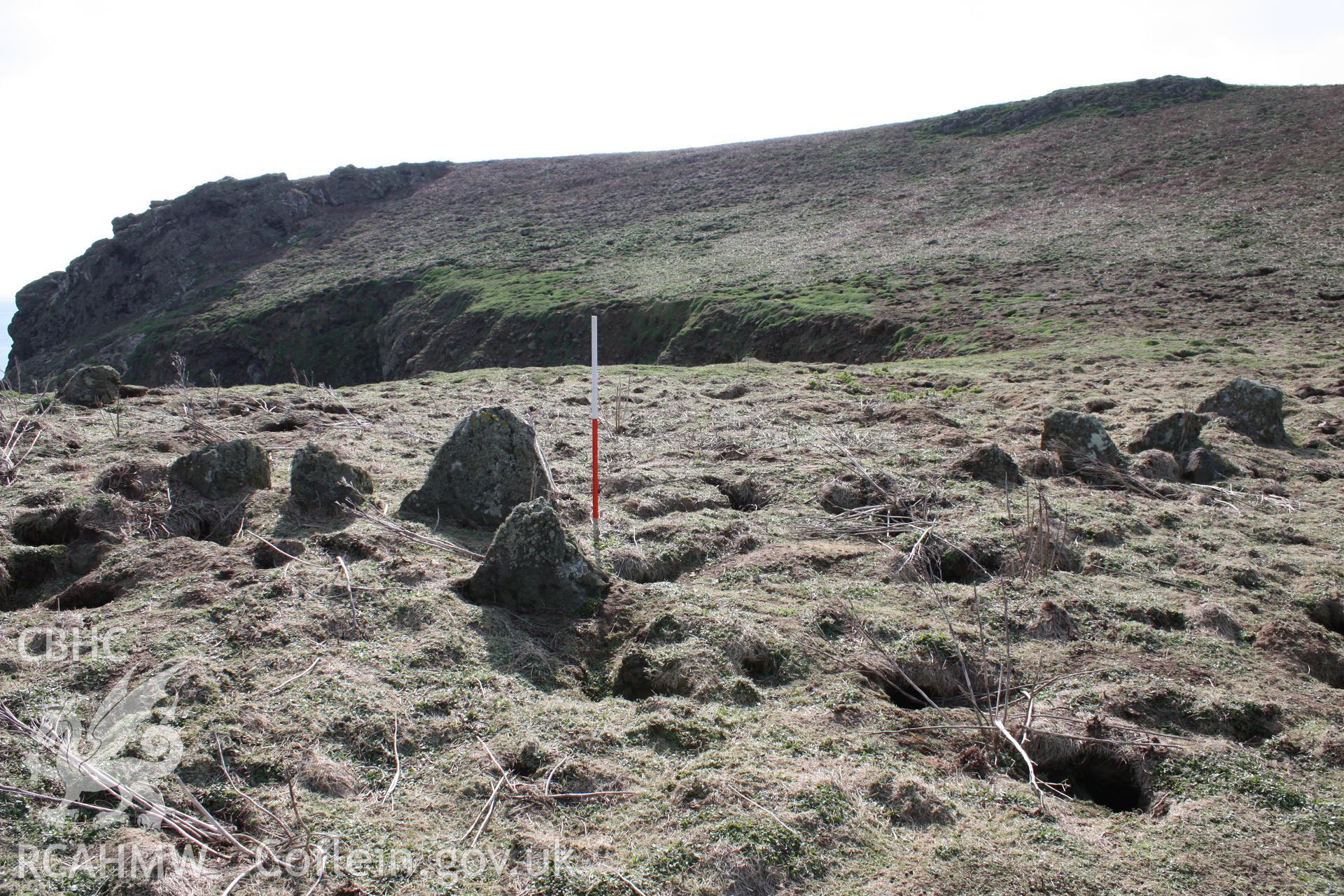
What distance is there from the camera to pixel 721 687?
3.86 meters

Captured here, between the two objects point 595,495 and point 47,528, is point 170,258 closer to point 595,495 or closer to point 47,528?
point 47,528

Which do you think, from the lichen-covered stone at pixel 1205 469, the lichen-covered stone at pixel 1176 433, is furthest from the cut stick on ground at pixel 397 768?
the lichen-covered stone at pixel 1176 433

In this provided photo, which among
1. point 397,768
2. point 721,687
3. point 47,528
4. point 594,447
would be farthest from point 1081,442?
point 47,528

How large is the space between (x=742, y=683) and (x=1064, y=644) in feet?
5.35

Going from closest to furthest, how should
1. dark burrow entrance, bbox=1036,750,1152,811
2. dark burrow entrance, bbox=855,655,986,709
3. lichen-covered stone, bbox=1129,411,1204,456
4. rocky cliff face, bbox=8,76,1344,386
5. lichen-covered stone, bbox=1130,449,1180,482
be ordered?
dark burrow entrance, bbox=1036,750,1152,811 < dark burrow entrance, bbox=855,655,986,709 < lichen-covered stone, bbox=1130,449,1180,482 < lichen-covered stone, bbox=1129,411,1204,456 < rocky cliff face, bbox=8,76,1344,386

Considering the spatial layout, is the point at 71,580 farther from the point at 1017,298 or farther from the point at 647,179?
the point at 647,179

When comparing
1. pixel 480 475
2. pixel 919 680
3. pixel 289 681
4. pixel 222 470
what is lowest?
pixel 919 680

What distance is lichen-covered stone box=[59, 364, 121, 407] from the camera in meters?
8.98

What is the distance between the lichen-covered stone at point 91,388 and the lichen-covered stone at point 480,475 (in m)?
5.11

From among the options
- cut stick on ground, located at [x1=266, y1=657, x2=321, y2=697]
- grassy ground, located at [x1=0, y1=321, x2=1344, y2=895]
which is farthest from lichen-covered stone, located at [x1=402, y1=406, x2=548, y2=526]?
cut stick on ground, located at [x1=266, y1=657, x2=321, y2=697]

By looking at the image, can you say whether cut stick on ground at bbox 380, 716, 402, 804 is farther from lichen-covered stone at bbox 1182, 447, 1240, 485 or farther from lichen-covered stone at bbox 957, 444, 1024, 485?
lichen-covered stone at bbox 1182, 447, 1240, 485

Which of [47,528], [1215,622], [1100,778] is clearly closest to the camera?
[1100,778]

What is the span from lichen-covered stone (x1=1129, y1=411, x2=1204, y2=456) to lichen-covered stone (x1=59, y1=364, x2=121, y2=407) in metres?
9.83

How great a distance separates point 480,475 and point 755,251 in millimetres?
20767
